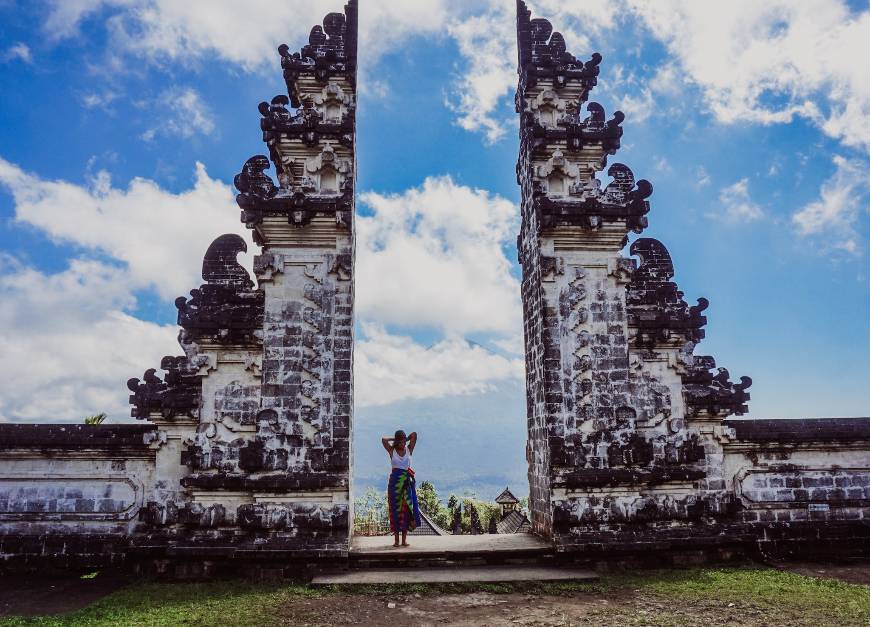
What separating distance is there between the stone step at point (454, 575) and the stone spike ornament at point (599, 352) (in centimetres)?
65

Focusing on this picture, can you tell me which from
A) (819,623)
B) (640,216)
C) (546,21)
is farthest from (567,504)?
(546,21)

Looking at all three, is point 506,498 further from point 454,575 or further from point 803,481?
point 454,575

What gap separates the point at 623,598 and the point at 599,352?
12.8ft

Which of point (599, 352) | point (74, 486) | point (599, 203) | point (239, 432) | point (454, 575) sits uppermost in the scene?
point (599, 203)

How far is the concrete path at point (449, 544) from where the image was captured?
8883 millimetres

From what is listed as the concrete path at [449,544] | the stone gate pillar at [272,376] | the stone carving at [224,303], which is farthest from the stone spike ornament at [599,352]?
the stone carving at [224,303]

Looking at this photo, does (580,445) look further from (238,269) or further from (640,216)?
(238,269)

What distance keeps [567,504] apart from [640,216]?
16.8ft

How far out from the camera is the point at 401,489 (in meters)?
9.70

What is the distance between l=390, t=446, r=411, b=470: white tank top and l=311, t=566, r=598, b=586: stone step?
5.28ft

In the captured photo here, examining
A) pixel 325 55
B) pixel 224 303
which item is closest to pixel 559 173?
pixel 325 55

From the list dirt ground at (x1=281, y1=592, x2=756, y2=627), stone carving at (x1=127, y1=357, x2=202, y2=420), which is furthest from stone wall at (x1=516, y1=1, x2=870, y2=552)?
stone carving at (x1=127, y1=357, x2=202, y2=420)

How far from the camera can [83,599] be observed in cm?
796

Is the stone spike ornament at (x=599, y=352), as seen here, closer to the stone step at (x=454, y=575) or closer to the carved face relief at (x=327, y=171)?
the stone step at (x=454, y=575)
